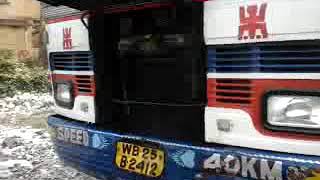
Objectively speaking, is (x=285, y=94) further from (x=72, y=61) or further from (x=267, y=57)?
(x=72, y=61)

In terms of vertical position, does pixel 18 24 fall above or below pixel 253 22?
above

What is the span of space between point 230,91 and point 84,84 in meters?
1.40

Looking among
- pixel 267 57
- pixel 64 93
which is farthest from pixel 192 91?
pixel 64 93

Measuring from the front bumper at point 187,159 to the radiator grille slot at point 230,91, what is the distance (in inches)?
9.4

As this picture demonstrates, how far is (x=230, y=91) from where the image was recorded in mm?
2803

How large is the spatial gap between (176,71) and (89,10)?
0.68 m

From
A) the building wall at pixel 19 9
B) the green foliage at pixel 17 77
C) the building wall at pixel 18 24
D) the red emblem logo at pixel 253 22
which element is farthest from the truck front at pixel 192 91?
the building wall at pixel 19 9

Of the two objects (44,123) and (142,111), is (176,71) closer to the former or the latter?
(142,111)

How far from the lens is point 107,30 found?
383cm

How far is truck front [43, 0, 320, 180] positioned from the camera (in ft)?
8.36

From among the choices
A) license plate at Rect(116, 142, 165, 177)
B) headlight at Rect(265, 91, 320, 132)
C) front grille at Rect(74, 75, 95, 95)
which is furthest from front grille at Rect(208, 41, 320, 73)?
front grille at Rect(74, 75, 95, 95)

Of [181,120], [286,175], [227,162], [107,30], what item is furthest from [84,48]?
[286,175]

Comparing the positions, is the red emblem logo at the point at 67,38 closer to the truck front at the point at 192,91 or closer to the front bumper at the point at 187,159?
the truck front at the point at 192,91

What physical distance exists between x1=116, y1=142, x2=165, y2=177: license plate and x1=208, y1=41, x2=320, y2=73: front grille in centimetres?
62
